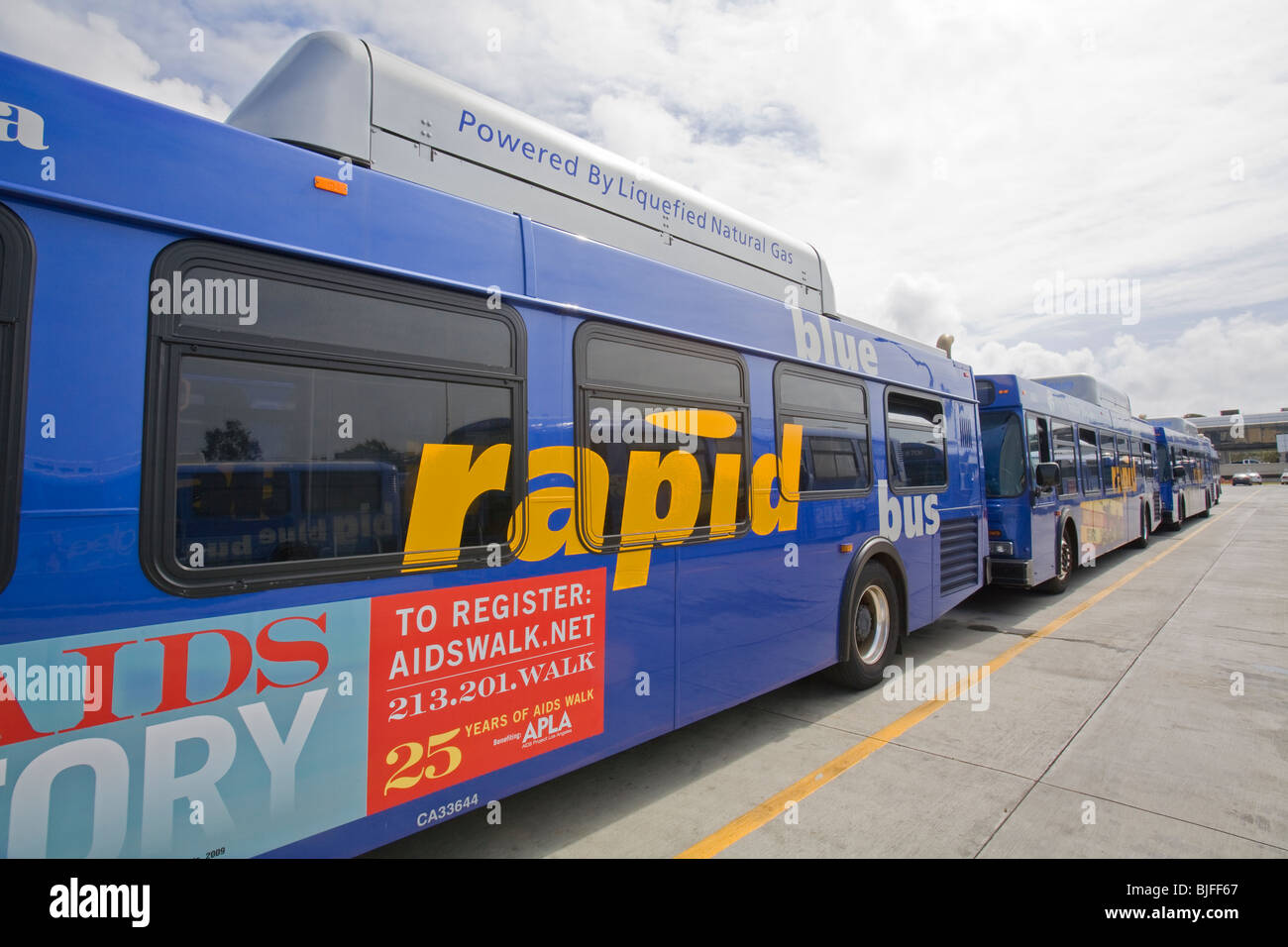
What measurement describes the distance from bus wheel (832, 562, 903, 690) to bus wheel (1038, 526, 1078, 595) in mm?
5251

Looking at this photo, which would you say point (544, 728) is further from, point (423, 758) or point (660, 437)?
point (660, 437)

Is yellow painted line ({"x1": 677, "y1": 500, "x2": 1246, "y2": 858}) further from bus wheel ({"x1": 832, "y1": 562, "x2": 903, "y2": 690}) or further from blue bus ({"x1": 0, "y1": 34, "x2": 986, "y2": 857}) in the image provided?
blue bus ({"x1": 0, "y1": 34, "x2": 986, "y2": 857})

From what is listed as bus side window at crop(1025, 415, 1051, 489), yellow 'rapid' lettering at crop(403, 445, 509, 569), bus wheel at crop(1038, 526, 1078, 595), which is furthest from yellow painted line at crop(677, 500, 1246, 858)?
bus wheel at crop(1038, 526, 1078, 595)

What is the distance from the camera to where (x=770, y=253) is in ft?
16.9

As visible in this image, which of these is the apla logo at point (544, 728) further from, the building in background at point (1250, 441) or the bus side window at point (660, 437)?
the building in background at point (1250, 441)

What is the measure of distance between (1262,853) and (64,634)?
4.93 metres

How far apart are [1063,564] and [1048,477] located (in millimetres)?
2084

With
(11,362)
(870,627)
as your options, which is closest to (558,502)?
(11,362)

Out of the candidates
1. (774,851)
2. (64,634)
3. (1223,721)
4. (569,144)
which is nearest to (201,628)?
(64,634)

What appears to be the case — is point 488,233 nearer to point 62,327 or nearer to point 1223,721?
point 62,327

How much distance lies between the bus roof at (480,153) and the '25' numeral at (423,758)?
8.19 ft

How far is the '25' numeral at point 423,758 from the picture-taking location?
2.60 m

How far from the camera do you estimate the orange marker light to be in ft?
8.34
